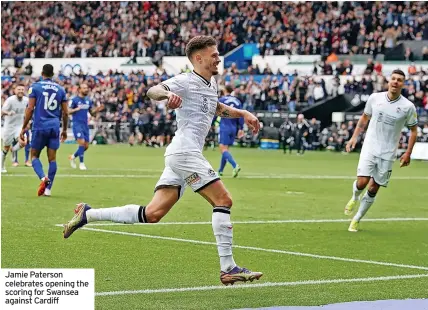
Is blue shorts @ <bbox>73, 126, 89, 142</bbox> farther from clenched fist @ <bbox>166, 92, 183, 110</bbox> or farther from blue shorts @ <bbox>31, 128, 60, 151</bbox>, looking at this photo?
clenched fist @ <bbox>166, 92, 183, 110</bbox>

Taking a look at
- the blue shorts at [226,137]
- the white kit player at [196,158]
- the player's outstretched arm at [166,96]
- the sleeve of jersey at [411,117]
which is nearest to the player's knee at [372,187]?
the sleeve of jersey at [411,117]

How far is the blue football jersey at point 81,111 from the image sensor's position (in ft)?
86.5

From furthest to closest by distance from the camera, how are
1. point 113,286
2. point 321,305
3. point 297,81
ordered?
point 297,81
point 113,286
point 321,305

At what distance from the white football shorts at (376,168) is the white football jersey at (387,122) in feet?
0.22

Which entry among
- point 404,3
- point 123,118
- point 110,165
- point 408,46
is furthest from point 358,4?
point 110,165

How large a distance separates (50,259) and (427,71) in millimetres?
33589

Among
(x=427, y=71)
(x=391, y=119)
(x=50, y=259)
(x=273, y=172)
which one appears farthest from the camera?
(x=427, y=71)

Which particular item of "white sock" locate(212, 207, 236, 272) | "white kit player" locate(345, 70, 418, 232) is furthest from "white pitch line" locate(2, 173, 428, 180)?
"white sock" locate(212, 207, 236, 272)

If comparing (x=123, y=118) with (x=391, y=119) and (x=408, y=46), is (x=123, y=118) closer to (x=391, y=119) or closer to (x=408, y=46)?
(x=408, y=46)

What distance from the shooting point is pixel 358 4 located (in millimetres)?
48375

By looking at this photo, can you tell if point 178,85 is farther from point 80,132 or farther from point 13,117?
point 80,132

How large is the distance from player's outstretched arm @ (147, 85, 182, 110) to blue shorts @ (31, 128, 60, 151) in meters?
9.56

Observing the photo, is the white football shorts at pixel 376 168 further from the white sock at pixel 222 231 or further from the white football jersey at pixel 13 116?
the white football jersey at pixel 13 116

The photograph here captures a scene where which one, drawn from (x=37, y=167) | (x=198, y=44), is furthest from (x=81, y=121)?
(x=198, y=44)
